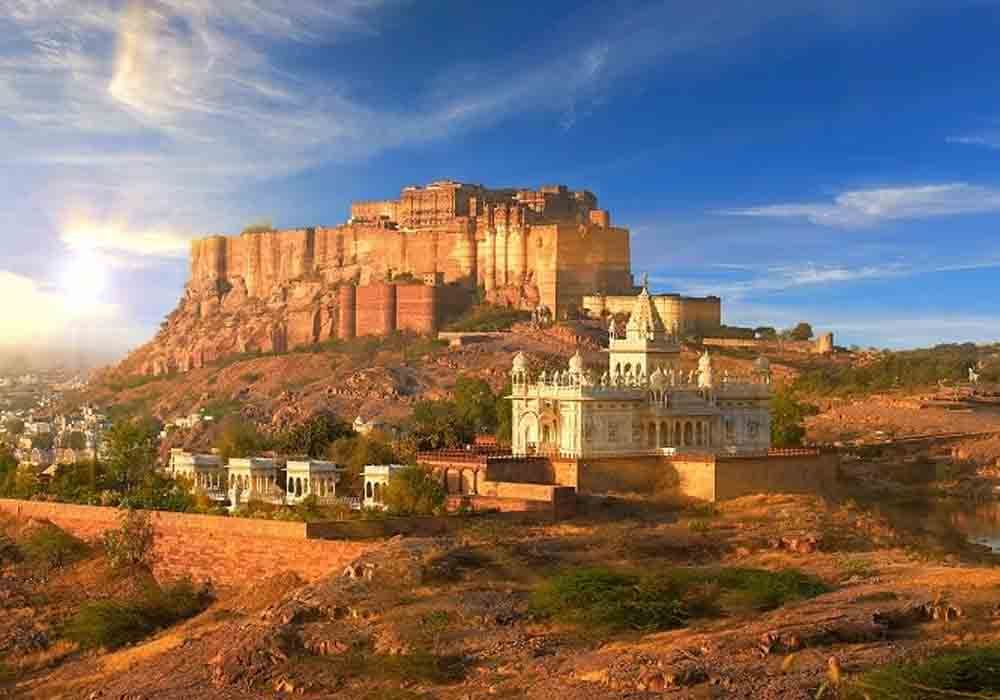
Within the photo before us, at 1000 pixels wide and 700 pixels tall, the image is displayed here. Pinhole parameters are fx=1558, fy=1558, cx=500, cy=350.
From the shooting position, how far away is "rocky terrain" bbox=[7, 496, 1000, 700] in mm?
23703

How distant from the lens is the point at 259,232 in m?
110

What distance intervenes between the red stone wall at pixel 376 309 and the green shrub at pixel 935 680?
69.5 metres

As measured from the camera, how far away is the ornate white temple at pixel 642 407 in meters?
42.8

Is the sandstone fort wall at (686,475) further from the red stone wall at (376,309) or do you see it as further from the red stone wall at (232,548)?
the red stone wall at (376,309)

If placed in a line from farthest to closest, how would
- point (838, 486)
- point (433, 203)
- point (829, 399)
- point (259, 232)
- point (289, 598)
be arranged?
1. point (259, 232)
2. point (433, 203)
3. point (829, 399)
4. point (838, 486)
5. point (289, 598)

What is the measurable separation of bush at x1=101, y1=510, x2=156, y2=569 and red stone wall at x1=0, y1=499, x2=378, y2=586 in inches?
9.6

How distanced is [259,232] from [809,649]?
294 feet

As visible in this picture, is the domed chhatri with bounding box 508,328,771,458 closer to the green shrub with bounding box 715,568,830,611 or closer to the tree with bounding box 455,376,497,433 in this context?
the tree with bounding box 455,376,497,433

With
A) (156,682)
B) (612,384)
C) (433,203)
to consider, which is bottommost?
(156,682)

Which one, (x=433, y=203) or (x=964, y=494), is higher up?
(x=433, y=203)

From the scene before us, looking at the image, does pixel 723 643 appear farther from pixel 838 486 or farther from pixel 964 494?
pixel 964 494

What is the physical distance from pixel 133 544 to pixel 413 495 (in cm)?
671

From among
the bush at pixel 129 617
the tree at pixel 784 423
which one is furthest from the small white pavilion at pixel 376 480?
the tree at pixel 784 423

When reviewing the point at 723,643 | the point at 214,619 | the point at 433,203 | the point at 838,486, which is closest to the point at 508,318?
the point at 433,203
